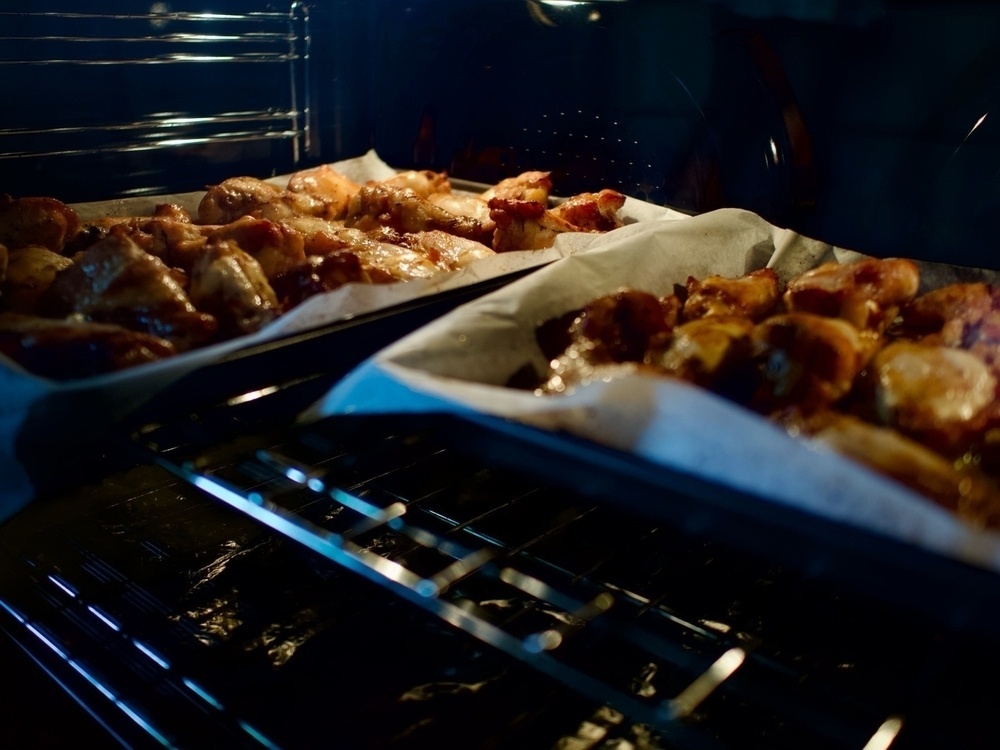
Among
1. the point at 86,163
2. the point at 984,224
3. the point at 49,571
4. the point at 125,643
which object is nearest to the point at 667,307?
the point at 984,224

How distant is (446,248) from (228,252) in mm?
507

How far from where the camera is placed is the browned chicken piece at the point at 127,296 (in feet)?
4.65

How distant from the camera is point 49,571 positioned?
1.43m

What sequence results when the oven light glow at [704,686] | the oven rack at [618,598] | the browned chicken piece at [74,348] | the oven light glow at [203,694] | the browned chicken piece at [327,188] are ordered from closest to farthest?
1. the oven light glow at [704,686]
2. the oven rack at [618,598]
3. the oven light glow at [203,694]
4. the browned chicken piece at [74,348]
5. the browned chicken piece at [327,188]

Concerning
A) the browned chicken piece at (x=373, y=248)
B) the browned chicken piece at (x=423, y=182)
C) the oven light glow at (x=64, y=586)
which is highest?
the browned chicken piece at (x=423, y=182)

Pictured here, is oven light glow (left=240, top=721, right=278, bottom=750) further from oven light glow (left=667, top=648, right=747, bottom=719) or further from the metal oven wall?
the metal oven wall

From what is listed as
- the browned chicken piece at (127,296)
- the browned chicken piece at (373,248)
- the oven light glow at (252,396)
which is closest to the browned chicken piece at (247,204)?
the browned chicken piece at (373,248)

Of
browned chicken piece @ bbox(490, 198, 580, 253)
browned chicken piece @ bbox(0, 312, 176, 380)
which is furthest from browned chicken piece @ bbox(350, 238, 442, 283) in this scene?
browned chicken piece @ bbox(0, 312, 176, 380)

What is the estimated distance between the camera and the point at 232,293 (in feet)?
5.00

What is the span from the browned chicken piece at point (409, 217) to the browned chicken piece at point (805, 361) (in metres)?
0.95

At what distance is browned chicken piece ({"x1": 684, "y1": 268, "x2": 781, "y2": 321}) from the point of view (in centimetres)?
152

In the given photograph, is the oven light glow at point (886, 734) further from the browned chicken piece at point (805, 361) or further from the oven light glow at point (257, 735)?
the oven light glow at point (257, 735)

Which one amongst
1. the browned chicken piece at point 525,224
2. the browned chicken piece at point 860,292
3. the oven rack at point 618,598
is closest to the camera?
the oven rack at point 618,598

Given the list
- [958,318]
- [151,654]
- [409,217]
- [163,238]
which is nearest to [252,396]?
[151,654]
